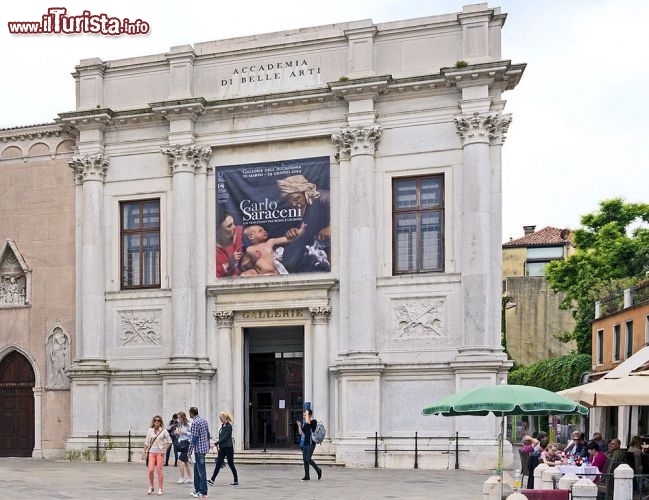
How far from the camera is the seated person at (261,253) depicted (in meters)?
29.0

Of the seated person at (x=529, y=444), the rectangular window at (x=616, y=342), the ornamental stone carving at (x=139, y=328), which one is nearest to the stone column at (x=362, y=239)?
the ornamental stone carving at (x=139, y=328)

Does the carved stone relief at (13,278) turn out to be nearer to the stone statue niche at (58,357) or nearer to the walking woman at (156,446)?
the stone statue niche at (58,357)

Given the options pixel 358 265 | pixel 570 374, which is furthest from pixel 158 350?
pixel 570 374

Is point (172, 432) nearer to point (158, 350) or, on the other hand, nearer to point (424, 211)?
point (158, 350)

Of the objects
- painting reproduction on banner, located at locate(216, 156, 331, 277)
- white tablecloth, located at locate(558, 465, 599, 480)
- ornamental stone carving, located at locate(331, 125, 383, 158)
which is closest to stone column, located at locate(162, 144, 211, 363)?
painting reproduction on banner, located at locate(216, 156, 331, 277)

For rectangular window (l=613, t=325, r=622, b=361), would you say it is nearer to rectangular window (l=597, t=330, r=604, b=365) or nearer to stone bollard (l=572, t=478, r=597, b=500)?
rectangular window (l=597, t=330, r=604, b=365)

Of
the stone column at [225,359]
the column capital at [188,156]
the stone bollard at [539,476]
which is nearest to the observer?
the stone bollard at [539,476]

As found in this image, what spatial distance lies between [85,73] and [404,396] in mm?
14522

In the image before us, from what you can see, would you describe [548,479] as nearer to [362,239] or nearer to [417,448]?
[417,448]

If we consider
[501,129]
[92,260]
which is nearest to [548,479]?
[501,129]

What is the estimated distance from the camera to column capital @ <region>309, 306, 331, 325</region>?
2820cm

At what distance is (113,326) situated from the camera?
A: 30359 millimetres

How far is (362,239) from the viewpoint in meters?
27.7

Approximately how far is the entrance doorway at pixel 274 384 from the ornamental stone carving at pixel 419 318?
390cm
